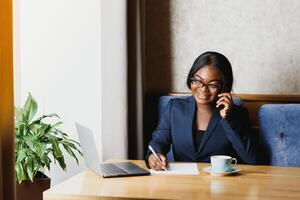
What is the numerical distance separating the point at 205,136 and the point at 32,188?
850 millimetres

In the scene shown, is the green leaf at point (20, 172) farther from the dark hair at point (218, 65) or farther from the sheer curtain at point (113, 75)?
the dark hair at point (218, 65)

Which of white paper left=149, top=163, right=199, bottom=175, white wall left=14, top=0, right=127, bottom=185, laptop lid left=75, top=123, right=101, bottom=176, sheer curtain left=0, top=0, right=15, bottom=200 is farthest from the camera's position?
white wall left=14, top=0, right=127, bottom=185

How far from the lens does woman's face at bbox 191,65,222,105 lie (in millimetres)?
2135

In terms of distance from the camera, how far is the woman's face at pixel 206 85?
2.13 m

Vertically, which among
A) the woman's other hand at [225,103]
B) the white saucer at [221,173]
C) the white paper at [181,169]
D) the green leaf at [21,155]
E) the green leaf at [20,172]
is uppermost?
the woman's other hand at [225,103]

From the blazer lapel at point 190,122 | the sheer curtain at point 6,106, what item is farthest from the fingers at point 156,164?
the sheer curtain at point 6,106

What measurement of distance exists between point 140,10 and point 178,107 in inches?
25.0

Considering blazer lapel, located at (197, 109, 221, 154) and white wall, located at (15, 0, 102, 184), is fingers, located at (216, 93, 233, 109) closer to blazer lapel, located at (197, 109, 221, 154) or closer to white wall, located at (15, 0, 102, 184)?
blazer lapel, located at (197, 109, 221, 154)

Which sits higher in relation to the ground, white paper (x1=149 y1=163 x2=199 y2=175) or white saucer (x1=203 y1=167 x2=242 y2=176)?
white saucer (x1=203 y1=167 x2=242 y2=176)

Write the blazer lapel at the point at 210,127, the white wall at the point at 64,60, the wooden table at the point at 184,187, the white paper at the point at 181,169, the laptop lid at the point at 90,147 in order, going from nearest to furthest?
the wooden table at the point at 184,187
the laptop lid at the point at 90,147
the white paper at the point at 181,169
the blazer lapel at the point at 210,127
the white wall at the point at 64,60

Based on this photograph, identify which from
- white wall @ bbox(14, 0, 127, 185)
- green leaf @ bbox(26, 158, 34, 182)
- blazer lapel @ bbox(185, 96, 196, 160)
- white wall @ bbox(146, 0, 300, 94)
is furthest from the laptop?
white wall @ bbox(146, 0, 300, 94)

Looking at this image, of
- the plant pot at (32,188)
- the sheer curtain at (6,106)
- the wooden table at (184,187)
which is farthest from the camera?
the plant pot at (32,188)

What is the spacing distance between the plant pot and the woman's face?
0.84m

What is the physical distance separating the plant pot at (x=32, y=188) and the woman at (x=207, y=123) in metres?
0.57
